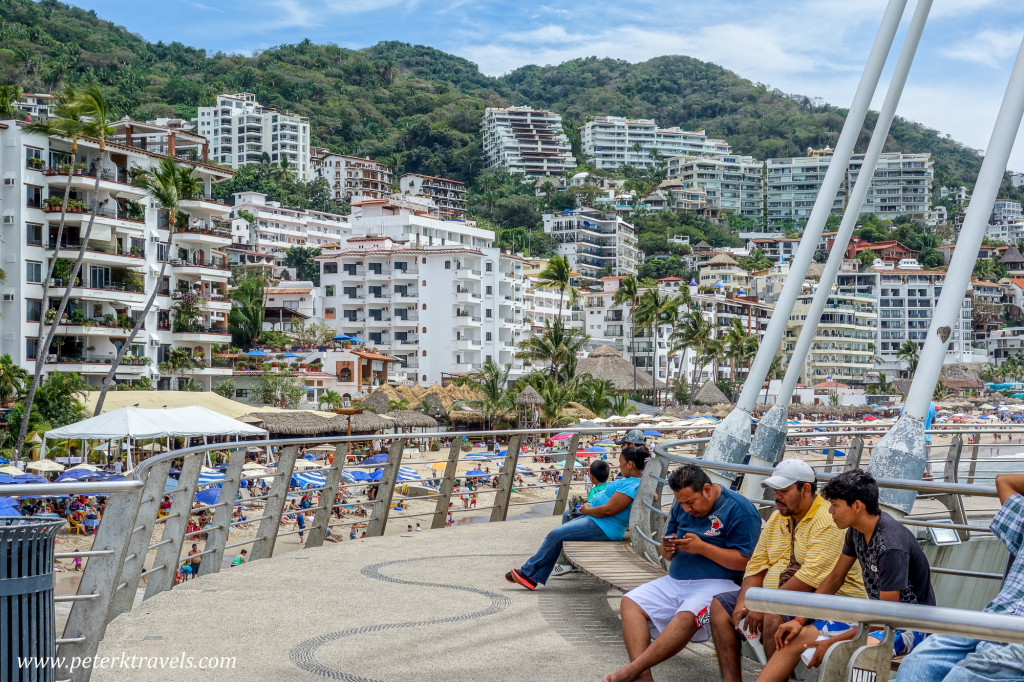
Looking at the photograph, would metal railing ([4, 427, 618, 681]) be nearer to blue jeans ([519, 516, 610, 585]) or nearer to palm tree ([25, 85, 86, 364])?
blue jeans ([519, 516, 610, 585])

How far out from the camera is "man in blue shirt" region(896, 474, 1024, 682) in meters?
3.19

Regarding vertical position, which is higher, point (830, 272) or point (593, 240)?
point (593, 240)

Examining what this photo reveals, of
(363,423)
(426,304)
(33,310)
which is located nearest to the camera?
(33,310)

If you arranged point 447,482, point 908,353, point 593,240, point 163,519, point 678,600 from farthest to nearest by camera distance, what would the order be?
point 593,240 < point 908,353 < point 447,482 < point 163,519 < point 678,600

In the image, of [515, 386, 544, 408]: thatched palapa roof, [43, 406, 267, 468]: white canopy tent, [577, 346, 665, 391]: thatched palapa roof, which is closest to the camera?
[43, 406, 267, 468]: white canopy tent

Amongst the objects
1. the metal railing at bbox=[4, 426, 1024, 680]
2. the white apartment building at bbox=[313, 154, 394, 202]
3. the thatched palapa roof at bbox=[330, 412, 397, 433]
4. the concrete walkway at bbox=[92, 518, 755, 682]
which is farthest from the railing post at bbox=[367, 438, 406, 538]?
the white apartment building at bbox=[313, 154, 394, 202]

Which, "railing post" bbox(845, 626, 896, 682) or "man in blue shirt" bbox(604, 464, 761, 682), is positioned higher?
"railing post" bbox(845, 626, 896, 682)

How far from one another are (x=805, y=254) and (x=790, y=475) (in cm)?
425

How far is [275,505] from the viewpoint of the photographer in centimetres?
916

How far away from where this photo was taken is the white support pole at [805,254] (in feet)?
26.8

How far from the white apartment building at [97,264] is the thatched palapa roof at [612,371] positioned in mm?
33322

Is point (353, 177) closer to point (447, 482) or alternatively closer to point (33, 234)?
point (33, 234)

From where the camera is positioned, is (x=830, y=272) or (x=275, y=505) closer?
(x=275, y=505)

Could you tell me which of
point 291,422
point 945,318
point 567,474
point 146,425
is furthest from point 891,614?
point 291,422
